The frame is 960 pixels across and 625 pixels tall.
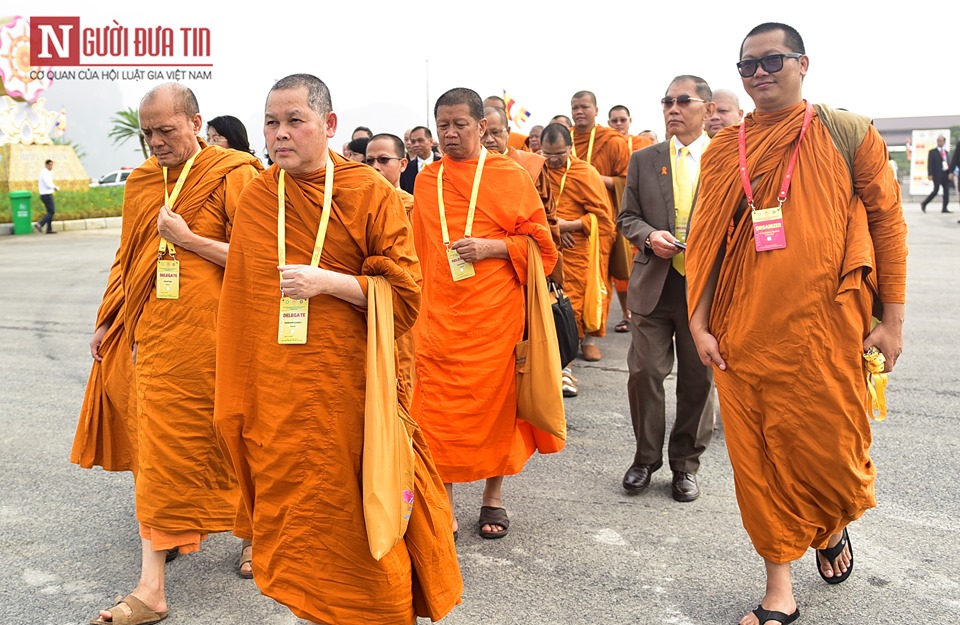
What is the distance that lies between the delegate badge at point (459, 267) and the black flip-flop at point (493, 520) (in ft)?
3.68

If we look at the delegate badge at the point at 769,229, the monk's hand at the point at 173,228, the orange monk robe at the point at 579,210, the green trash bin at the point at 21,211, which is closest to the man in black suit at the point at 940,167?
the orange monk robe at the point at 579,210

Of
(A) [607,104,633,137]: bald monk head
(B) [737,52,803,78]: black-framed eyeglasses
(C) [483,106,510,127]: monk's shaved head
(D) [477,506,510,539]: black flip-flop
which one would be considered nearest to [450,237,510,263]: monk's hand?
(D) [477,506,510,539]: black flip-flop

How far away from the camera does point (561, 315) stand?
4.67m

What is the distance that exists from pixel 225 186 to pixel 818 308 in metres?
2.37

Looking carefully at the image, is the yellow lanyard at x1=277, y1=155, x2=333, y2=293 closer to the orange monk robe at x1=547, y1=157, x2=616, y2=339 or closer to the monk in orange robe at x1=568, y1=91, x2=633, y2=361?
the orange monk robe at x1=547, y1=157, x2=616, y2=339

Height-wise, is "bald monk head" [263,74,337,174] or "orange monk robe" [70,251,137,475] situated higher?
"bald monk head" [263,74,337,174]

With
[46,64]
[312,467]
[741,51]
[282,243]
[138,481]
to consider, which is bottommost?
[138,481]

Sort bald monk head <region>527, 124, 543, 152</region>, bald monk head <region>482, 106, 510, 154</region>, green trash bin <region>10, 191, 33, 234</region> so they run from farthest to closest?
green trash bin <region>10, 191, 33, 234</region> → bald monk head <region>527, 124, 543, 152</region> → bald monk head <region>482, 106, 510, 154</region>

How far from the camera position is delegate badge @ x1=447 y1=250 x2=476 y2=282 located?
4266mm

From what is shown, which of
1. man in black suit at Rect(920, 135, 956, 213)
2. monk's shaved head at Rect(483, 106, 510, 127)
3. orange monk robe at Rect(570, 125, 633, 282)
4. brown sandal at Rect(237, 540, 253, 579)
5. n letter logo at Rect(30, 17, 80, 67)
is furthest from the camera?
n letter logo at Rect(30, 17, 80, 67)

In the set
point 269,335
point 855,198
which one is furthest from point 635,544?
point 269,335

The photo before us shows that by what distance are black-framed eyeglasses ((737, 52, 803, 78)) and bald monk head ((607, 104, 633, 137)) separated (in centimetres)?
768

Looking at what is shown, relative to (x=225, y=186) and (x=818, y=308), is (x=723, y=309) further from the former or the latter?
(x=225, y=186)

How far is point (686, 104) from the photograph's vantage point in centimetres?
476
